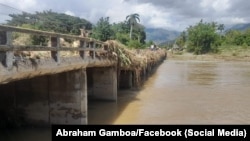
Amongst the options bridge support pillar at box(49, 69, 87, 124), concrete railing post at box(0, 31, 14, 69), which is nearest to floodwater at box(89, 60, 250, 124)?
bridge support pillar at box(49, 69, 87, 124)

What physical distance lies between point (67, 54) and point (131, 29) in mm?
67540

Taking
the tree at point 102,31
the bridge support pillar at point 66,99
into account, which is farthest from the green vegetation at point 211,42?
the bridge support pillar at point 66,99

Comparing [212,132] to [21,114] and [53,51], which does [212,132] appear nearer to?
[53,51]

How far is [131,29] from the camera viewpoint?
78062 mm

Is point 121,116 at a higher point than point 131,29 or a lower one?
lower

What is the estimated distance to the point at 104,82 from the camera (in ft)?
56.3

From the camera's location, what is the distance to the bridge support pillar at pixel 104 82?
17188 millimetres

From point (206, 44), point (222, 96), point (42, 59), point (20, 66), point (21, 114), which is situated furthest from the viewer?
point (206, 44)

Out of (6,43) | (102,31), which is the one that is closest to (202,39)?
(102,31)

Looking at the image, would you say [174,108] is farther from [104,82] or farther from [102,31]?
[102,31]

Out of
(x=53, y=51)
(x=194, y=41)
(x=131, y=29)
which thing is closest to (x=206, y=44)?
(x=194, y=41)

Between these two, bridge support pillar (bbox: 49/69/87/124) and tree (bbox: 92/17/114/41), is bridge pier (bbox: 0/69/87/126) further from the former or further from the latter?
tree (bbox: 92/17/114/41)

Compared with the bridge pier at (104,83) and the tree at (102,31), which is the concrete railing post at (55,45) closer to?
the bridge pier at (104,83)

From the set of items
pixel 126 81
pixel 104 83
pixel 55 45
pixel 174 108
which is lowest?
pixel 174 108
